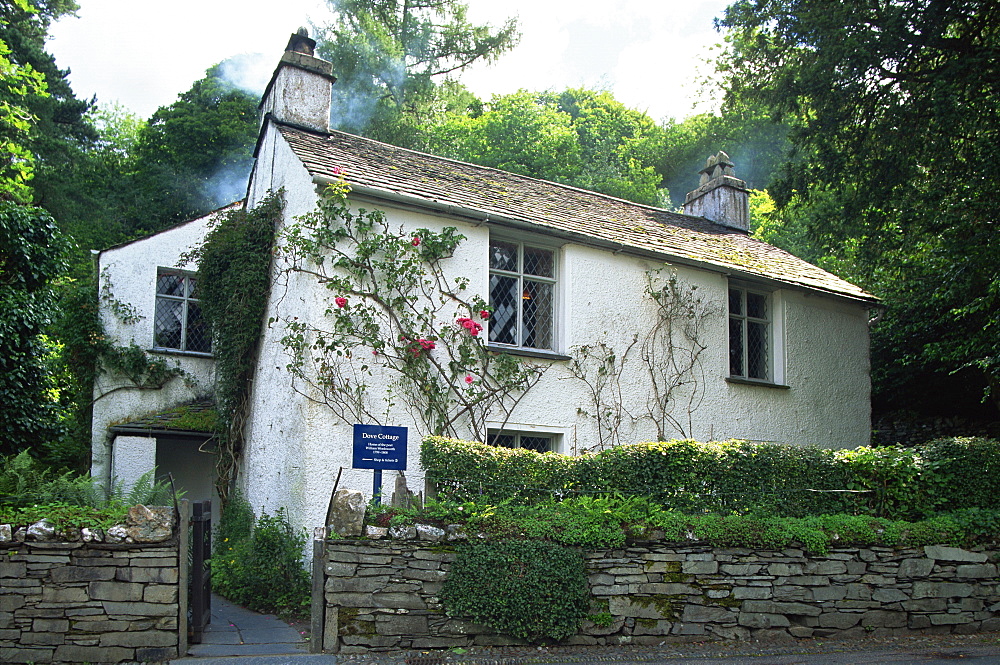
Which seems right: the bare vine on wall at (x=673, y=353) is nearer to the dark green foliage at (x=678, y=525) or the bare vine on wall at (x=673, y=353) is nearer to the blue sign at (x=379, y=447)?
the dark green foliage at (x=678, y=525)

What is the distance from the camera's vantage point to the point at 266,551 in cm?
1088

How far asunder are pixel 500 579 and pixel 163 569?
322 cm

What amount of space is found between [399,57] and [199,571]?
95.6 ft

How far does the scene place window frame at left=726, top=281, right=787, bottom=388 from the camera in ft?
48.2

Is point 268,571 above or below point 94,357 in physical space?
below

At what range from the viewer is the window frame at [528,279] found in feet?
40.6

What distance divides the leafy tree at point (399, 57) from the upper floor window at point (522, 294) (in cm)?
2124

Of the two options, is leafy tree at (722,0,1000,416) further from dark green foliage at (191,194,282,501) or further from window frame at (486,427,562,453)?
dark green foliage at (191,194,282,501)

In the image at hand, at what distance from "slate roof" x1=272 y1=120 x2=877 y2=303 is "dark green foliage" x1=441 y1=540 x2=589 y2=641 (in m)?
5.47

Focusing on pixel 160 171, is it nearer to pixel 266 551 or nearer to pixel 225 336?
pixel 225 336

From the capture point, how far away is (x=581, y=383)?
1259 centimetres

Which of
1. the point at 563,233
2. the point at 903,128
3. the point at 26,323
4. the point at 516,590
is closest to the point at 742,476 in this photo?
the point at 516,590

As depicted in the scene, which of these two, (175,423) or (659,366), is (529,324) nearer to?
(659,366)

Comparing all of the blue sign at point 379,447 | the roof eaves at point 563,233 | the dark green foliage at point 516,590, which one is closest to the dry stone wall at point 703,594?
the dark green foliage at point 516,590
